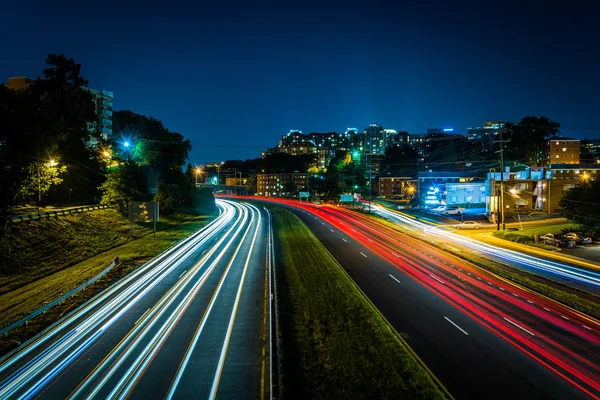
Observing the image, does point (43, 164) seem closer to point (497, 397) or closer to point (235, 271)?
point (235, 271)

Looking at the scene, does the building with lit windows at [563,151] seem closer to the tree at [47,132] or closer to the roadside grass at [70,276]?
the roadside grass at [70,276]

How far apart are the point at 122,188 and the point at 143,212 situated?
1225 centimetres

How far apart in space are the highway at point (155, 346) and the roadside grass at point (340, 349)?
123 cm

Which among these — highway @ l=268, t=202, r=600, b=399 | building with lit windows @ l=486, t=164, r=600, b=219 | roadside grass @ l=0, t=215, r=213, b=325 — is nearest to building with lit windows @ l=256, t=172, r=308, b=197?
building with lit windows @ l=486, t=164, r=600, b=219

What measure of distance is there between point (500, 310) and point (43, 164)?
45.4m

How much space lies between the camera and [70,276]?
2409 cm

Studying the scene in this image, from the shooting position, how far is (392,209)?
76938 mm

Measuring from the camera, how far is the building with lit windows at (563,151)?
4432 inches

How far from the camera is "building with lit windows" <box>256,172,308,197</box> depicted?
14612 centimetres

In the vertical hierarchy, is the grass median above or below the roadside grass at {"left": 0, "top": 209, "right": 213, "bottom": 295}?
below

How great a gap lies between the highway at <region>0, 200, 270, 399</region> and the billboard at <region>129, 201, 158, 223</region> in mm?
16697

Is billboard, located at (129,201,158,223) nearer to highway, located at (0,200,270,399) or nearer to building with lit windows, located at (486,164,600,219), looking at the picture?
highway, located at (0,200,270,399)

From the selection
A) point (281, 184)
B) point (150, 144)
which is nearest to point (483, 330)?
point (150, 144)

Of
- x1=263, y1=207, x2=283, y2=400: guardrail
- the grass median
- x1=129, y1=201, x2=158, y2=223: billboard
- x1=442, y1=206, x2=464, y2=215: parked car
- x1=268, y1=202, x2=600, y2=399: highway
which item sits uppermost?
x1=129, y1=201, x2=158, y2=223: billboard
